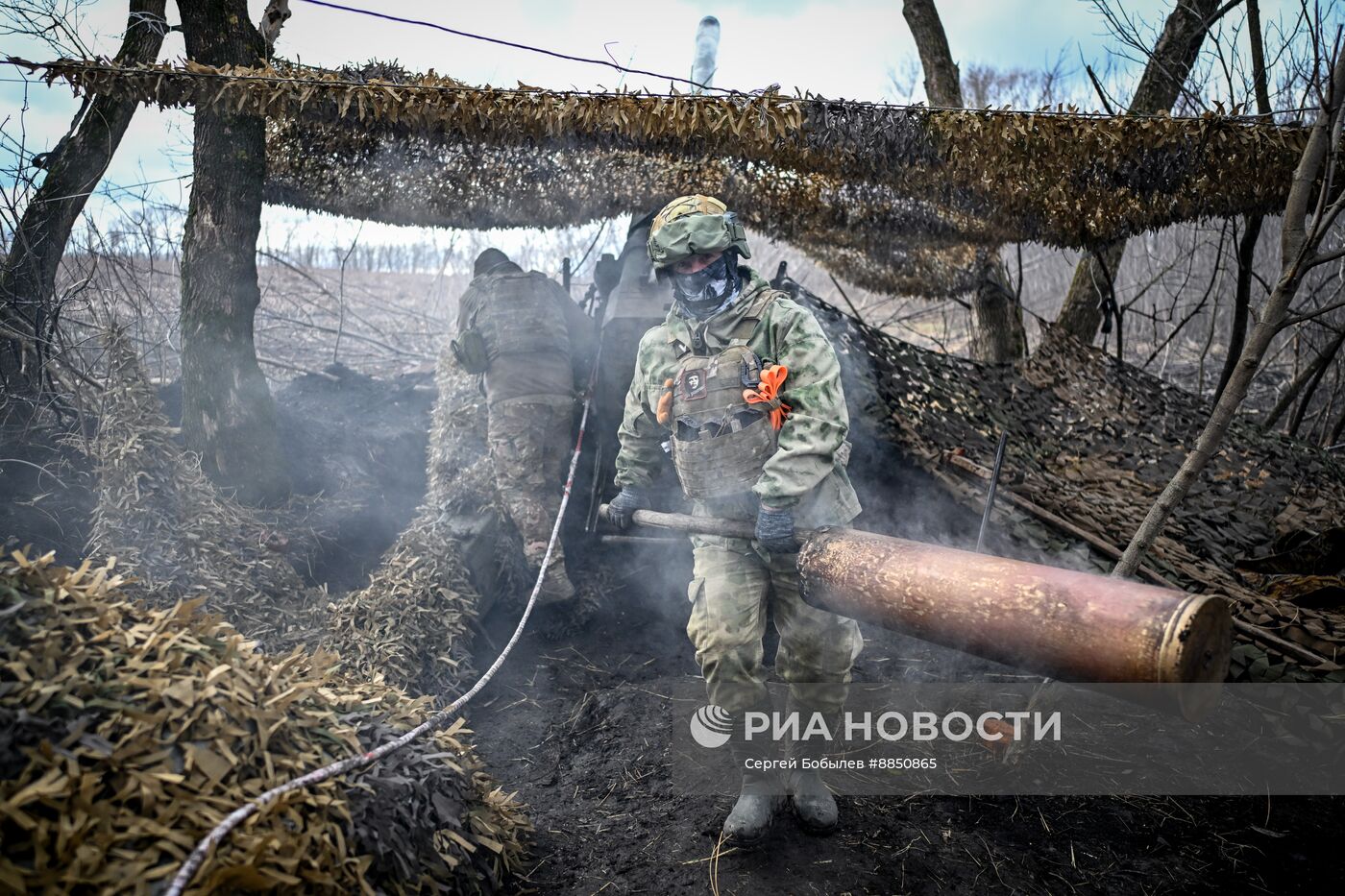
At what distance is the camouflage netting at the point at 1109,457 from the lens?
14.6ft

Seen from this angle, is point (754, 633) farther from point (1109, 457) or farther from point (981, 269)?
point (981, 269)

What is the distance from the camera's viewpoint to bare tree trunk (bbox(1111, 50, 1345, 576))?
3131 millimetres

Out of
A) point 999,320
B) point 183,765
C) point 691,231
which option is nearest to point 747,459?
point 691,231

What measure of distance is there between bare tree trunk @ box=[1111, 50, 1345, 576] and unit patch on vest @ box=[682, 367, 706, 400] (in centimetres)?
186

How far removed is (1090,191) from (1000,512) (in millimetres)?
2407

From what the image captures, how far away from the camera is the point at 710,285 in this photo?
3.27 metres

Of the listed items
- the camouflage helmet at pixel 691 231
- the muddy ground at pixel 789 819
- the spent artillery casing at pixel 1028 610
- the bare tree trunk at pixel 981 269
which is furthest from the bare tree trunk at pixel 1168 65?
the spent artillery casing at pixel 1028 610

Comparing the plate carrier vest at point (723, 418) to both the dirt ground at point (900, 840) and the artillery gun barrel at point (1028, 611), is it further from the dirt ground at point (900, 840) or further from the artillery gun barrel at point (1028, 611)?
the dirt ground at point (900, 840)

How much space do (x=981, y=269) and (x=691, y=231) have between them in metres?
5.85

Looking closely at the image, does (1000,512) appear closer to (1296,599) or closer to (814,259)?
(1296,599)

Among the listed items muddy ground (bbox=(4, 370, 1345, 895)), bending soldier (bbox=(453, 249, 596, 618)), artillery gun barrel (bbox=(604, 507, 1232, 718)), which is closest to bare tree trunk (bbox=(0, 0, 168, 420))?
muddy ground (bbox=(4, 370, 1345, 895))

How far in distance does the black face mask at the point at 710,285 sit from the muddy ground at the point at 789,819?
2124mm

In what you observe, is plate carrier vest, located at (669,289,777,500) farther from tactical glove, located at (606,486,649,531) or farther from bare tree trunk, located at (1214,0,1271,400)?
bare tree trunk, located at (1214,0,1271,400)

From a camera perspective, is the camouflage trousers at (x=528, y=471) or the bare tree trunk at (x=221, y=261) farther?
the camouflage trousers at (x=528, y=471)
